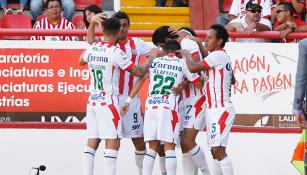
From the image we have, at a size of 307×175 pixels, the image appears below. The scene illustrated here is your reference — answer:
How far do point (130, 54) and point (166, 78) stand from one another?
26.4 inches

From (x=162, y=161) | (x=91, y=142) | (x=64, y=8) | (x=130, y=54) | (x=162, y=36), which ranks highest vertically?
(x=64, y=8)

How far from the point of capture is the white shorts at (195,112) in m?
14.0

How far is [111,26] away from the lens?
13.3 meters

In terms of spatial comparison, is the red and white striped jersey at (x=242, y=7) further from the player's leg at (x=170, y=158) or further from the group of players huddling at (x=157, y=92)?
the player's leg at (x=170, y=158)

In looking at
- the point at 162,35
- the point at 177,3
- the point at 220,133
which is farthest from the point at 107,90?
the point at 177,3

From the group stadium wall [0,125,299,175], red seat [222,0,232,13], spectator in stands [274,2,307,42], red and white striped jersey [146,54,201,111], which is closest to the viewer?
red and white striped jersey [146,54,201,111]

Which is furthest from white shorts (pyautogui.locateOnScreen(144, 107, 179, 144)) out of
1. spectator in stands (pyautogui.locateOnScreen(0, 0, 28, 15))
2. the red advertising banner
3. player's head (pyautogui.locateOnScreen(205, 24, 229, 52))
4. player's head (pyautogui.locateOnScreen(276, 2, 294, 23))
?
spectator in stands (pyautogui.locateOnScreen(0, 0, 28, 15))

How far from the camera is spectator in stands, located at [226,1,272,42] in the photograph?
616 inches

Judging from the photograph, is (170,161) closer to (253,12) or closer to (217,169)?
(217,169)

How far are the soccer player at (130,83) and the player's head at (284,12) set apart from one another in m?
3.40

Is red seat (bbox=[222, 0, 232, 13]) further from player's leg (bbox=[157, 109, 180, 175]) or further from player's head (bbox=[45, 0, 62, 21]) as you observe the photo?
player's leg (bbox=[157, 109, 180, 175])

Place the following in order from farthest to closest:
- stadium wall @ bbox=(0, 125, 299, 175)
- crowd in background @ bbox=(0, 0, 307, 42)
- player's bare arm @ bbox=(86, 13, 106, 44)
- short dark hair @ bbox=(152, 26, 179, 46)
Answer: crowd in background @ bbox=(0, 0, 307, 42) → stadium wall @ bbox=(0, 125, 299, 175) → player's bare arm @ bbox=(86, 13, 106, 44) → short dark hair @ bbox=(152, 26, 179, 46)

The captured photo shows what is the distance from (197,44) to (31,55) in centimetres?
245

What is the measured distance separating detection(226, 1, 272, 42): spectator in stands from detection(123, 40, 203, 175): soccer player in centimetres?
212
